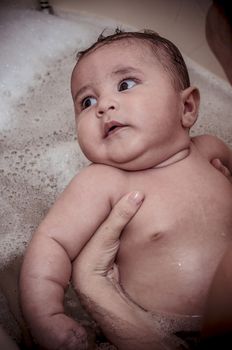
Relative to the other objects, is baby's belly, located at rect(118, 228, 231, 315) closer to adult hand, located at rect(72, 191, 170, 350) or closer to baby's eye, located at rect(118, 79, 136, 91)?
adult hand, located at rect(72, 191, 170, 350)

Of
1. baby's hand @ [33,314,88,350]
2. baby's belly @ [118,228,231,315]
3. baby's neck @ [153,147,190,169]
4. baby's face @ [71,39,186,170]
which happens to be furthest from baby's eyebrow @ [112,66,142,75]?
baby's hand @ [33,314,88,350]

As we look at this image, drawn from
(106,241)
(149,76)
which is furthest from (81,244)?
(149,76)

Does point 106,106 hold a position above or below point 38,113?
above

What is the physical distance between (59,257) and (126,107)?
0.82ft

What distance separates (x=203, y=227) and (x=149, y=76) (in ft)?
0.85

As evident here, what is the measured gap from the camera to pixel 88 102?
0.89 meters

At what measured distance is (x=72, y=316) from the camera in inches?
30.3

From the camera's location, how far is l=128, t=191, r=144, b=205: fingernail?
0.82m

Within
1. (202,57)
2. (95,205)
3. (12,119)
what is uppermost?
(202,57)

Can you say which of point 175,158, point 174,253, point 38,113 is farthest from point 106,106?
point 38,113

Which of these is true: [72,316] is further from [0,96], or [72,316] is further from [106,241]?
[0,96]

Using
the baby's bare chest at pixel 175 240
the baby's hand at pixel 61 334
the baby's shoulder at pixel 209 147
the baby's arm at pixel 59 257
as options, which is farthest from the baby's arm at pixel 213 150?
the baby's hand at pixel 61 334

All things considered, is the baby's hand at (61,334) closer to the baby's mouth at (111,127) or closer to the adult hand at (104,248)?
the adult hand at (104,248)

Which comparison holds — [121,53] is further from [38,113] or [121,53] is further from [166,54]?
[38,113]
